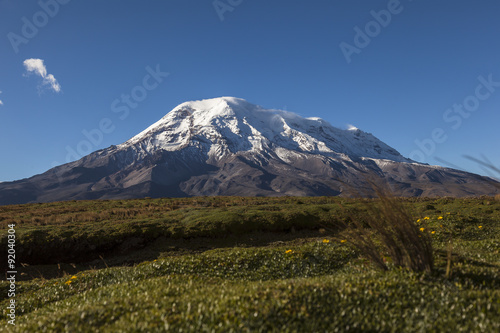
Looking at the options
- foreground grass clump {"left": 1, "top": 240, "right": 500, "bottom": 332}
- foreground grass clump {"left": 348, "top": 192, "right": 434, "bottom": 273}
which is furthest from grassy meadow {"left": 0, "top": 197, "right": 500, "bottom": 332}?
foreground grass clump {"left": 348, "top": 192, "right": 434, "bottom": 273}

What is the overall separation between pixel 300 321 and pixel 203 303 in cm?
217

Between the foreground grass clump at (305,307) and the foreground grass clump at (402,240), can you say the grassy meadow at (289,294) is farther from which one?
the foreground grass clump at (402,240)

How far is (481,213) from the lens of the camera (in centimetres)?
2559

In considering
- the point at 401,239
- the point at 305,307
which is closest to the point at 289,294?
the point at 305,307

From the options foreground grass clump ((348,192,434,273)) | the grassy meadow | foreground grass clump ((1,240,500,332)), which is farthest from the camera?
foreground grass clump ((348,192,434,273))

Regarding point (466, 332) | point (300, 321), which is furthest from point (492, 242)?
point (300, 321)

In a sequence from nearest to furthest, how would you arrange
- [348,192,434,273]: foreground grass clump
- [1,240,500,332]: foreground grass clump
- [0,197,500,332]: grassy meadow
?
[1,240,500,332]: foreground grass clump → [0,197,500,332]: grassy meadow → [348,192,434,273]: foreground grass clump

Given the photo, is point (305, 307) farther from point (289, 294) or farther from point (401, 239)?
Answer: point (401, 239)

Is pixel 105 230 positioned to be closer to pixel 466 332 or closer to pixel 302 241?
pixel 302 241

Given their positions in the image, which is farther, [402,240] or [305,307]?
[402,240]

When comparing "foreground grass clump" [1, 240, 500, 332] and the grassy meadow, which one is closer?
"foreground grass clump" [1, 240, 500, 332]

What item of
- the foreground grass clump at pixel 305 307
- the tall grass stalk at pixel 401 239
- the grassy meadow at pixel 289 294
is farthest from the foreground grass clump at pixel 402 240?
the foreground grass clump at pixel 305 307

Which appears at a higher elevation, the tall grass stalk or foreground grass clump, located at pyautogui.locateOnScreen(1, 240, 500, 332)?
the tall grass stalk

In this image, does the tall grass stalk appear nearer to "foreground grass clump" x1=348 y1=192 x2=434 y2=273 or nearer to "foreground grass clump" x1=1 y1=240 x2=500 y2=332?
"foreground grass clump" x1=348 y1=192 x2=434 y2=273
